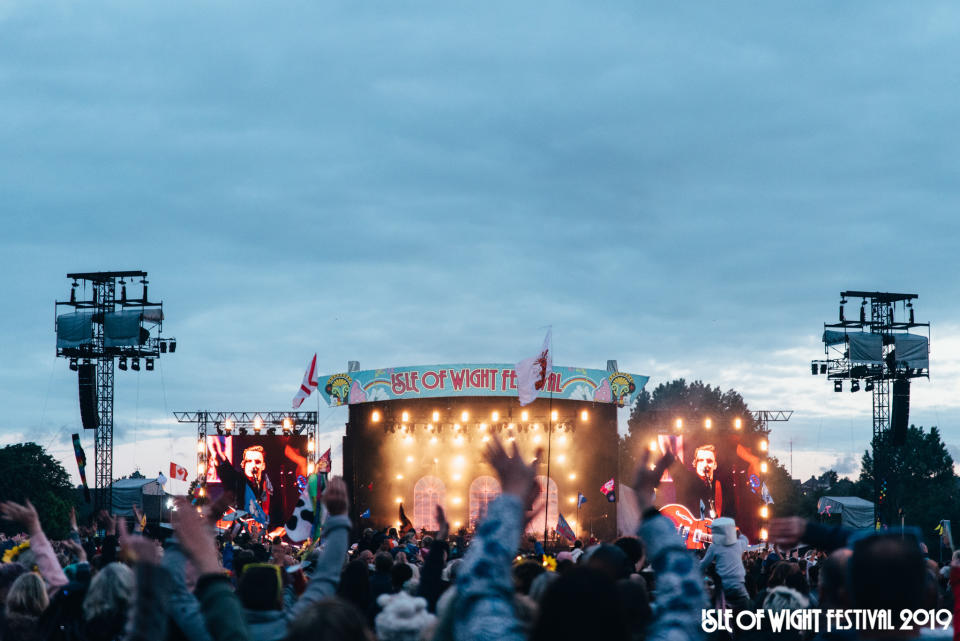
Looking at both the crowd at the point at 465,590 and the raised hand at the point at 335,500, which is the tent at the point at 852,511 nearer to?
the crowd at the point at 465,590

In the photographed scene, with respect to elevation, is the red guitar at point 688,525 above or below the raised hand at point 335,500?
below

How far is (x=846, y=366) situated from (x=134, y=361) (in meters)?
28.4

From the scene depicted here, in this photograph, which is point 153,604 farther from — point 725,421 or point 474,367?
point 725,421

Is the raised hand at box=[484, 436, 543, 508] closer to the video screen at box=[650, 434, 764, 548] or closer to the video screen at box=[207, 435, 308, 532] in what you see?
the video screen at box=[650, 434, 764, 548]

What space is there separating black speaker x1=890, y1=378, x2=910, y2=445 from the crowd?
3498cm

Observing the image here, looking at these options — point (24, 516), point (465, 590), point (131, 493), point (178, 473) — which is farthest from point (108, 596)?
point (131, 493)

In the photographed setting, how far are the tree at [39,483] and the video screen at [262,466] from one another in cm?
2896

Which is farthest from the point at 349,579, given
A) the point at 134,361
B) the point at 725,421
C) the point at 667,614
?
the point at 725,421

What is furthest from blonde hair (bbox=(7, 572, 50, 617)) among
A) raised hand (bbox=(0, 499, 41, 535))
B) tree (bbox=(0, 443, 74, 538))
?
tree (bbox=(0, 443, 74, 538))

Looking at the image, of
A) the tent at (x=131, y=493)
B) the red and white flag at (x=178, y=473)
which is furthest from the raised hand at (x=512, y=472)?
the tent at (x=131, y=493)

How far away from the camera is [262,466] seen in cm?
4562

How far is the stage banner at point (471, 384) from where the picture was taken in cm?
4328

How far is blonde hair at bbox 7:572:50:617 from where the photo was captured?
6.70 m

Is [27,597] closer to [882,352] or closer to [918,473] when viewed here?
[882,352]
